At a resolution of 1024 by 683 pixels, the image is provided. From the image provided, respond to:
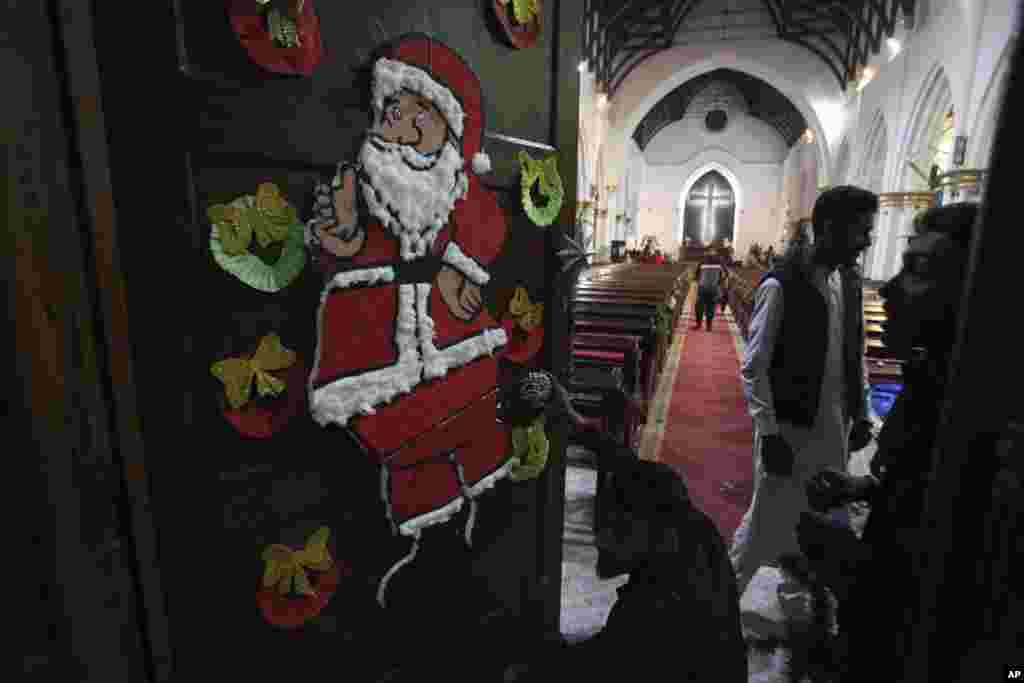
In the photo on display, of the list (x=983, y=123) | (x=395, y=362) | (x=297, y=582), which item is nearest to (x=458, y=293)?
(x=395, y=362)

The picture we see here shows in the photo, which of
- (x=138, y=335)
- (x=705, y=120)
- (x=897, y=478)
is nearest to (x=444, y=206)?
(x=138, y=335)

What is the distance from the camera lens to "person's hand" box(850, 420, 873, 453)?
1972mm

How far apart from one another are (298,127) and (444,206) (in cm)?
34

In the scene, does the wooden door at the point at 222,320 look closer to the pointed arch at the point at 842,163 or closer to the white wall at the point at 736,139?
the pointed arch at the point at 842,163

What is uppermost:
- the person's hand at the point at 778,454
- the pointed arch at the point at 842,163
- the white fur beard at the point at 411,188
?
the pointed arch at the point at 842,163

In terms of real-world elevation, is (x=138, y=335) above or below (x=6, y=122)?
below

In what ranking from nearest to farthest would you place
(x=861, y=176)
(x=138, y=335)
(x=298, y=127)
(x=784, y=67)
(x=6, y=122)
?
(x=6, y=122), (x=138, y=335), (x=298, y=127), (x=861, y=176), (x=784, y=67)

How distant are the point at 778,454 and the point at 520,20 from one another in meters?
1.63

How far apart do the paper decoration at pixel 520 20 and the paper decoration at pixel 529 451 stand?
0.99m

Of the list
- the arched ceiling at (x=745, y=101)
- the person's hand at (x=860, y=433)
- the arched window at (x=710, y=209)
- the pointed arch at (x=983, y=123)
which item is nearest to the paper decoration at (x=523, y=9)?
the person's hand at (x=860, y=433)

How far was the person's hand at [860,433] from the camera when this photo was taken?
197 centimetres

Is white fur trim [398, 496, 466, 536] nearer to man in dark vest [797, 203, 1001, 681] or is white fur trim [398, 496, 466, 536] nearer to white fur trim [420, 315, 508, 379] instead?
white fur trim [420, 315, 508, 379]

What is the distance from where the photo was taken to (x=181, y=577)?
0.78 m

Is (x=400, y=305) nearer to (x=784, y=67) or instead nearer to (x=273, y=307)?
(x=273, y=307)
